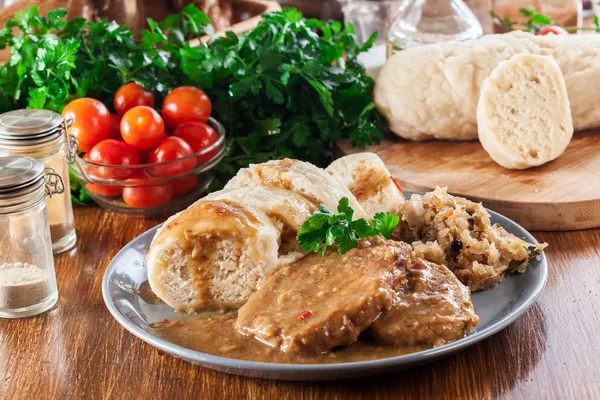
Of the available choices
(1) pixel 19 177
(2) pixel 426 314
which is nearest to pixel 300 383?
(2) pixel 426 314

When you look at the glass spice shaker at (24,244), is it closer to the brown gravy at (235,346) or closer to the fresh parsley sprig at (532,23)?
the brown gravy at (235,346)

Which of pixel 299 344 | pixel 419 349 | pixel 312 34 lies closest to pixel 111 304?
pixel 299 344

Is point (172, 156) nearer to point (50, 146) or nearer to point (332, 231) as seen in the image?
point (50, 146)

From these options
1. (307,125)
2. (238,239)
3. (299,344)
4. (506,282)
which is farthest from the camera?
(307,125)

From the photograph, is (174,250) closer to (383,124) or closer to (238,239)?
(238,239)

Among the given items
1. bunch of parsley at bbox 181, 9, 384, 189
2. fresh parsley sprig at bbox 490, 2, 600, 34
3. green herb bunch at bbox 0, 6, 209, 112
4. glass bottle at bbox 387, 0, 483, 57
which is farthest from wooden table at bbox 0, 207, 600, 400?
fresh parsley sprig at bbox 490, 2, 600, 34

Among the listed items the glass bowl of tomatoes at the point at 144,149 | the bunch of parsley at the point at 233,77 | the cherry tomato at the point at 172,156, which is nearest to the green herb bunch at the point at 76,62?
the bunch of parsley at the point at 233,77

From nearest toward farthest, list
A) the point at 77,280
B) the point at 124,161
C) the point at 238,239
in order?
the point at 238,239 < the point at 77,280 < the point at 124,161

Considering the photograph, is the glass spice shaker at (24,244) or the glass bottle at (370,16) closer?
the glass spice shaker at (24,244)
